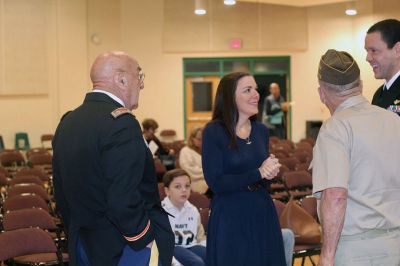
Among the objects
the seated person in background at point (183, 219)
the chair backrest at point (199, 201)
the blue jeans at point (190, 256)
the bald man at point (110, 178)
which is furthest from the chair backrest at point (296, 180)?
the bald man at point (110, 178)

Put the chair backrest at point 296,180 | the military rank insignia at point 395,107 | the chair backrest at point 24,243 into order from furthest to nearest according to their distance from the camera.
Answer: the chair backrest at point 296,180
the chair backrest at point 24,243
the military rank insignia at point 395,107

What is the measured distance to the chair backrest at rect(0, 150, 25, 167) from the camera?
39.1 feet

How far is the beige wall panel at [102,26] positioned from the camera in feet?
52.8

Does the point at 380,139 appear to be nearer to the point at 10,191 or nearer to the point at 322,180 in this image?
the point at 322,180

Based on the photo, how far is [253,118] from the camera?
3.99 metres

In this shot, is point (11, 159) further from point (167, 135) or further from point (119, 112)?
point (119, 112)

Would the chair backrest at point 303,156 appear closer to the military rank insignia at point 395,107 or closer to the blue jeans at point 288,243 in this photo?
the blue jeans at point 288,243

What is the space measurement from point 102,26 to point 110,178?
14105 millimetres

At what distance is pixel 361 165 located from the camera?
2621 mm

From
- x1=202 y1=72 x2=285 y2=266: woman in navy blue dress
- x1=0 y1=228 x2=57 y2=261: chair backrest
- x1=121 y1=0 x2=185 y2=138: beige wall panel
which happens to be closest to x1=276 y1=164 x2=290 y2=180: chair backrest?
x1=0 y1=228 x2=57 y2=261: chair backrest

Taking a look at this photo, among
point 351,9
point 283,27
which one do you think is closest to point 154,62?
point 283,27

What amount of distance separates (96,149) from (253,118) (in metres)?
1.46

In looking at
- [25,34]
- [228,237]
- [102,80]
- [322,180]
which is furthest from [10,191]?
[25,34]

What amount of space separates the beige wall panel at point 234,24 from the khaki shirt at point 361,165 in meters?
14.7
